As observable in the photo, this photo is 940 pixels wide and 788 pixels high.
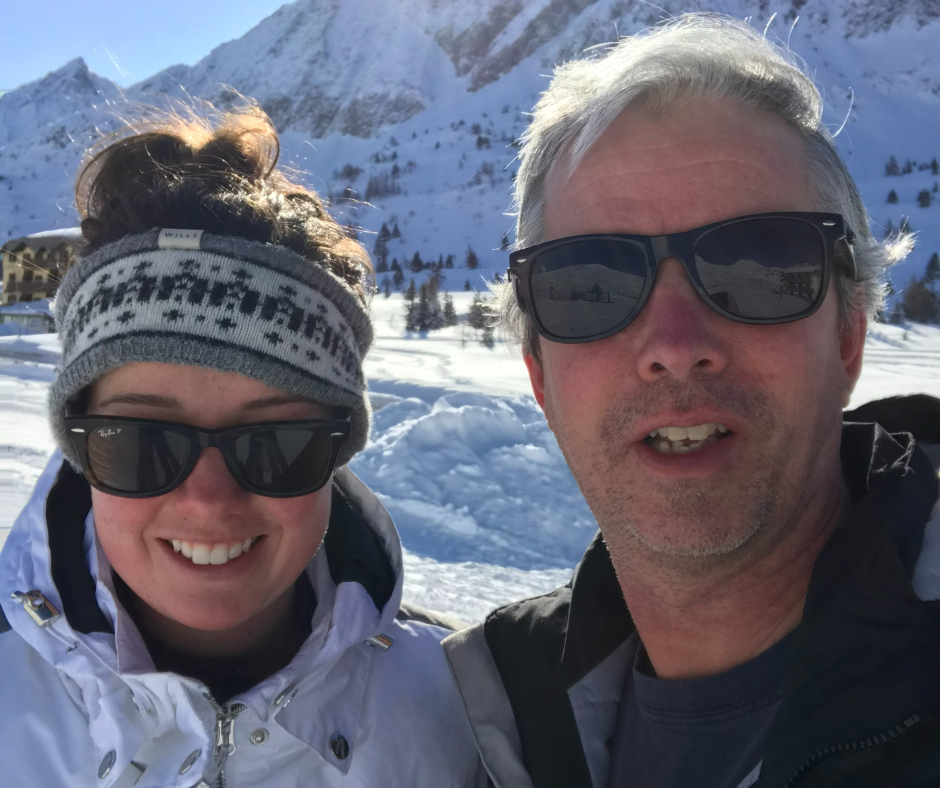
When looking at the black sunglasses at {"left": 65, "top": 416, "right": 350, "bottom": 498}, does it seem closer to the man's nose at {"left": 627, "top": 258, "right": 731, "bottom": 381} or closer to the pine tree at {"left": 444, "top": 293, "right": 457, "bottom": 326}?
the man's nose at {"left": 627, "top": 258, "right": 731, "bottom": 381}

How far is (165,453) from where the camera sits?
3.60 ft

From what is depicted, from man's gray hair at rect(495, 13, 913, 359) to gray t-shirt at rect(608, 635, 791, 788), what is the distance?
27.8 inches

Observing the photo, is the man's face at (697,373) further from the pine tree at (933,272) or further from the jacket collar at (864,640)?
the pine tree at (933,272)

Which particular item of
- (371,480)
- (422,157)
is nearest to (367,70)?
(422,157)

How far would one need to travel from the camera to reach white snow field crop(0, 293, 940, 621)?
298 centimetres

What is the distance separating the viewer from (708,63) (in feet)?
4.04

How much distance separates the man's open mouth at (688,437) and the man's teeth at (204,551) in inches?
31.2

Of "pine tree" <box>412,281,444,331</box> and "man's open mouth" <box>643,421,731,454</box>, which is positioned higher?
"pine tree" <box>412,281,444,331</box>

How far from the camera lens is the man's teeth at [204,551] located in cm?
113

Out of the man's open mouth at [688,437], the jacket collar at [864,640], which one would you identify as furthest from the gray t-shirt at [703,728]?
the man's open mouth at [688,437]

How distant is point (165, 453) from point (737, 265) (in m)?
1.05

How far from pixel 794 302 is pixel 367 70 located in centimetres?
7773

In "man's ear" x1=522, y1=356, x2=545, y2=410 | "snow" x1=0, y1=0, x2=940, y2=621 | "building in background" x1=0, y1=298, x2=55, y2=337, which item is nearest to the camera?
"man's ear" x1=522, y1=356, x2=545, y2=410

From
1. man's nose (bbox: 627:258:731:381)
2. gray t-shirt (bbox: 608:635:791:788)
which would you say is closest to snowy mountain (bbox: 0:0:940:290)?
man's nose (bbox: 627:258:731:381)
